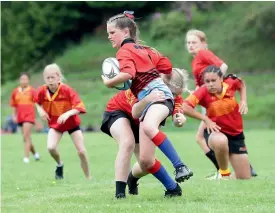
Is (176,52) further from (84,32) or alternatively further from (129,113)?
(129,113)

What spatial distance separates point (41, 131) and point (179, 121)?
24247mm

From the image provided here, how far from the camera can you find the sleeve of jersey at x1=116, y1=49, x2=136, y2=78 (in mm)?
7840

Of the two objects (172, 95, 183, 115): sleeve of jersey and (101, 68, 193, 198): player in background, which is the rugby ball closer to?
(101, 68, 193, 198): player in background

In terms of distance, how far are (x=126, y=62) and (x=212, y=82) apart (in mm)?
3175

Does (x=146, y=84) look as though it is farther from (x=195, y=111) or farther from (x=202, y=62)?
(x=202, y=62)

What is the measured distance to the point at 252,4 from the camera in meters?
41.8

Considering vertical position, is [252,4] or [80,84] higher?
[252,4]

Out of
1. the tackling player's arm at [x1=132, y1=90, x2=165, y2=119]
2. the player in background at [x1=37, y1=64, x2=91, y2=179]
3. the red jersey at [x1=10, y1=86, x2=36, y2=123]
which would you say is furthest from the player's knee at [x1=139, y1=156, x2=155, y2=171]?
the red jersey at [x1=10, y1=86, x2=36, y2=123]

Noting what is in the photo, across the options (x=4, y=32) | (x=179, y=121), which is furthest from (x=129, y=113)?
(x=4, y=32)

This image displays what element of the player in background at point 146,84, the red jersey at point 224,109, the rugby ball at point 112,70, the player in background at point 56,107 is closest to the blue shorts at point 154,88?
the player in background at point 146,84

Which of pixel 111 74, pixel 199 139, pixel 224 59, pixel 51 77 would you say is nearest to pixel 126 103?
pixel 111 74

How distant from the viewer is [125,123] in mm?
8531

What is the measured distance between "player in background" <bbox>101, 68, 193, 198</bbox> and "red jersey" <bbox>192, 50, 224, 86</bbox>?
150 inches

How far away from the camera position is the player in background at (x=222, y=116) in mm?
10820
